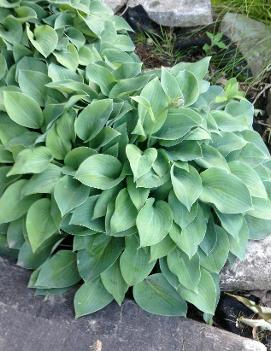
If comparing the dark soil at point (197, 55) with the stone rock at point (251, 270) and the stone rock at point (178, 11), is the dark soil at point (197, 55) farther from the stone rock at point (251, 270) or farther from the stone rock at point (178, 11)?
the stone rock at point (251, 270)

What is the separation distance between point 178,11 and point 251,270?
2.22 metres

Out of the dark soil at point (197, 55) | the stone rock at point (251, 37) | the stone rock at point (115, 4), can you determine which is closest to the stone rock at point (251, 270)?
the dark soil at point (197, 55)

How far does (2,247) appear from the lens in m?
2.38

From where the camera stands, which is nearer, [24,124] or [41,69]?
[24,124]

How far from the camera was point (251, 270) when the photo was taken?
2.40 m

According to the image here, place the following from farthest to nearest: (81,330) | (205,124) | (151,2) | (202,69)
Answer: (151,2)
(202,69)
(205,124)
(81,330)

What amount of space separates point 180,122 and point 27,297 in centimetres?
98

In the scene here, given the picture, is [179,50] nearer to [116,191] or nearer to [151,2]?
[151,2]

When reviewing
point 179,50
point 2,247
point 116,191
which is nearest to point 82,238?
point 116,191

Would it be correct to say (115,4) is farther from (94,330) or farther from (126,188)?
(94,330)

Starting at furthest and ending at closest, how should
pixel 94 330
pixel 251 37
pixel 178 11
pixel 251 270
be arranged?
pixel 178 11 < pixel 251 37 < pixel 251 270 < pixel 94 330

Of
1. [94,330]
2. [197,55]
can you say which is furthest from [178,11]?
[94,330]

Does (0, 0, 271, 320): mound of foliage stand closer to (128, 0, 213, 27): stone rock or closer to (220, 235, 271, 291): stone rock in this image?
(220, 235, 271, 291): stone rock

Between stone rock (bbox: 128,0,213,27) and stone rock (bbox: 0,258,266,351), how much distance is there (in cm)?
240
